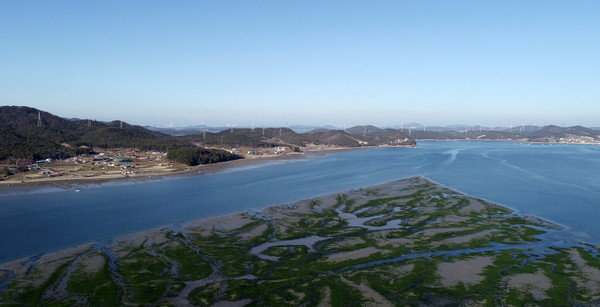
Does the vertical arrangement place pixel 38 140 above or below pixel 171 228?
above

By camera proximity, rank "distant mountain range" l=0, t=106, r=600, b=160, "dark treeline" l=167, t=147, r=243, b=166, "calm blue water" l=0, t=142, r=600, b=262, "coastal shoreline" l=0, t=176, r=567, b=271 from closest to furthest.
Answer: "coastal shoreline" l=0, t=176, r=567, b=271 → "calm blue water" l=0, t=142, r=600, b=262 → "distant mountain range" l=0, t=106, r=600, b=160 → "dark treeline" l=167, t=147, r=243, b=166

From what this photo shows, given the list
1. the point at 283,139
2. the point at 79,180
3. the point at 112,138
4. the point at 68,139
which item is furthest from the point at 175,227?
the point at 283,139

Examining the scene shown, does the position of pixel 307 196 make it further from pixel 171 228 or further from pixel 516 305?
pixel 516 305

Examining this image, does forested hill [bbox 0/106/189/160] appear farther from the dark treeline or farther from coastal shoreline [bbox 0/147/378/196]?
coastal shoreline [bbox 0/147/378/196]

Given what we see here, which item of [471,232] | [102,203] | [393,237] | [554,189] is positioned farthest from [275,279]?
[554,189]

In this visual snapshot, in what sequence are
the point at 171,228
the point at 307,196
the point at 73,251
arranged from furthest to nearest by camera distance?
the point at 307,196 → the point at 171,228 → the point at 73,251

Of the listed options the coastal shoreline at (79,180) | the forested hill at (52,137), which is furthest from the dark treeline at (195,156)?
the forested hill at (52,137)

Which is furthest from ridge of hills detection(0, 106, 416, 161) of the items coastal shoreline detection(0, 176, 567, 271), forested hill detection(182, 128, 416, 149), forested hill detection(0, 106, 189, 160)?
coastal shoreline detection(0, 176, 567, 271)

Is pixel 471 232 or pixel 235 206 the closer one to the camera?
pixel 471 232
